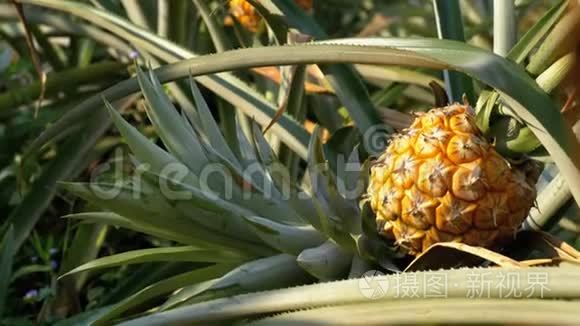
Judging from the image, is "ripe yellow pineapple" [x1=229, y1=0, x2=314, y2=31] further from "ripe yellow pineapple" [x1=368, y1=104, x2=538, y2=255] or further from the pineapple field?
"ripe yellow pineapple" [x1=368, y1=104, x2=538, y2=255]

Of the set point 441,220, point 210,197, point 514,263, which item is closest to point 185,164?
point 210,197

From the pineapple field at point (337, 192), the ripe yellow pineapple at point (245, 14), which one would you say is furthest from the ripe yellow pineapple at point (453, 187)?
the ripe yellow pineapple at point (245, 14)

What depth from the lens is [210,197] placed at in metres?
0.99

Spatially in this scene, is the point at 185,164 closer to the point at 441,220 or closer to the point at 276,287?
the point at 276,287

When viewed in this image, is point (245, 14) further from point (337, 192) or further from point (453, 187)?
point (453, 187)

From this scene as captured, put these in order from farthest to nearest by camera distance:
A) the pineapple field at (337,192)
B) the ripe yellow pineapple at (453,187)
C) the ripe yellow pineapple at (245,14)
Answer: the ripe yellow pineapple at (245,14) < the ripe yellow pineapple at (453,187) < the pineapple field at (337,192)

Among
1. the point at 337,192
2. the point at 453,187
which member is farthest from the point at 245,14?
the point at 453,187

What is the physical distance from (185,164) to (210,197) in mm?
56

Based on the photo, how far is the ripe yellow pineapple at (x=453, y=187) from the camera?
2.94 feet

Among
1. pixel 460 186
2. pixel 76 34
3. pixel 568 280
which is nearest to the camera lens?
pixel 568 280

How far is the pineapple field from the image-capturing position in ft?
2.56

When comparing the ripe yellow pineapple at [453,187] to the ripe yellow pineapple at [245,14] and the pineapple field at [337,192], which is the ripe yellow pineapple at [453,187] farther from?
the ripe yellow pineapple at [245,14]

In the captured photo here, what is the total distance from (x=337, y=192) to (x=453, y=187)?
0.15 m

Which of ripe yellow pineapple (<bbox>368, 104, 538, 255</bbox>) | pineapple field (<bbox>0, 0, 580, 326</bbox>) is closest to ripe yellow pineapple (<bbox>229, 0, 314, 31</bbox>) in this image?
pineapple field (<bbox>0, 0, 580, 326</bbox>)
